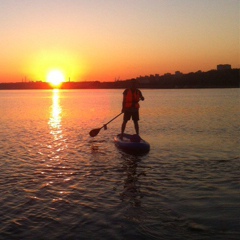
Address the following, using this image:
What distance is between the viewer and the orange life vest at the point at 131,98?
1300 centimetres

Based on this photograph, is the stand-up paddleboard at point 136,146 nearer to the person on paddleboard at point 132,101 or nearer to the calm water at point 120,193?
the calm water at point 120,193

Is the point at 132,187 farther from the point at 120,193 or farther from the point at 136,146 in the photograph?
the point at 136,146

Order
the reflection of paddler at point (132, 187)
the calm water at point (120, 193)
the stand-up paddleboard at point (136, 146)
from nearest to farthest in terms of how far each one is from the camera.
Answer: the calm water at point (120, 193)
the reflection of paddler at point (132, 187)
the stand-up paddleboard at point (136, 146)

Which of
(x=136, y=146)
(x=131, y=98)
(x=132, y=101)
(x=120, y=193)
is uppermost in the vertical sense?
(x=131, y=98)

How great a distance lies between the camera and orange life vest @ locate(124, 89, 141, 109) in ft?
42.7

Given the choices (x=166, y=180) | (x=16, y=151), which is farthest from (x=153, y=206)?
(x=16, y=151)

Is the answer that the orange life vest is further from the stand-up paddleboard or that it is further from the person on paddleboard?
the stand-up paddleboard

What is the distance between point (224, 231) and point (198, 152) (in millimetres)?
6289

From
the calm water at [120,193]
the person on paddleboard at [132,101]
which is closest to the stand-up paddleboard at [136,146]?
the calm water at [120,193]

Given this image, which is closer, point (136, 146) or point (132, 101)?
point (136, 146)

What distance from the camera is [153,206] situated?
6293mm

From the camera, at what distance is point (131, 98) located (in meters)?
13.1

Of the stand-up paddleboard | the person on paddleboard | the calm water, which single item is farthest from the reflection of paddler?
the person on paddleboard

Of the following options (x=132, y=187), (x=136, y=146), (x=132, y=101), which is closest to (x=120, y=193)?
(x=132, y=187)
